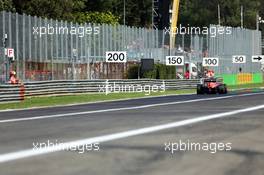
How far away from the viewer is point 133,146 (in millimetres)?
10633

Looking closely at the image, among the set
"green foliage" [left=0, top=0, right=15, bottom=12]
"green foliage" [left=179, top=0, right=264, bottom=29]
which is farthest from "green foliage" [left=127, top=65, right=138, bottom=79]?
"green foliage" [left=179, top=0, right=264, bottom=29]

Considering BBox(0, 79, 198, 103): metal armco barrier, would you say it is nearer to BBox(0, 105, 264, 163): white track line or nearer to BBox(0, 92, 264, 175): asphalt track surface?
BBox(0, 92, 264, 175): asphalt track surface

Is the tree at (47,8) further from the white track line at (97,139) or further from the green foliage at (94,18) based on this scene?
the white track line at (97,139)

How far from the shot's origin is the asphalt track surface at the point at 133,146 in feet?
27.4

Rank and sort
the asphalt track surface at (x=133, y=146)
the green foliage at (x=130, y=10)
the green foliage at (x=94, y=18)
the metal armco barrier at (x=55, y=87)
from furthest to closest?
the green foliage at (x=94, y=18) → the green foliage at (x=130, y=10) → the metal armco barrier at (x=55, y=87) → the asphalt track surface at (x=133, y=146)

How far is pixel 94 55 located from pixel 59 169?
35862 millimetres

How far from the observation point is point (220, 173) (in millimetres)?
8227

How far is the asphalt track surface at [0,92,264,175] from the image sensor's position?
836 cm

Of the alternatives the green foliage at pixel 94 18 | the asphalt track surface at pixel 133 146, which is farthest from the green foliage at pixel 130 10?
the asphalt track surface at pixel 133 146

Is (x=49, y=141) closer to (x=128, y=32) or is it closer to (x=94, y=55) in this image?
(x=94, y=55)

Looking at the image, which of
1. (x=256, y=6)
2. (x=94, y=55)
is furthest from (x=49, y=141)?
(x=256, y=6)

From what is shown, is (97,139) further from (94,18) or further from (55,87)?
(94,18)

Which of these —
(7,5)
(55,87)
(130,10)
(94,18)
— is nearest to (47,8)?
(7,5)

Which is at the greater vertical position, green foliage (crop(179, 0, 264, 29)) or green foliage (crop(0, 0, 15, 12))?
green foliage (crop(179, 0, 264, 29))
